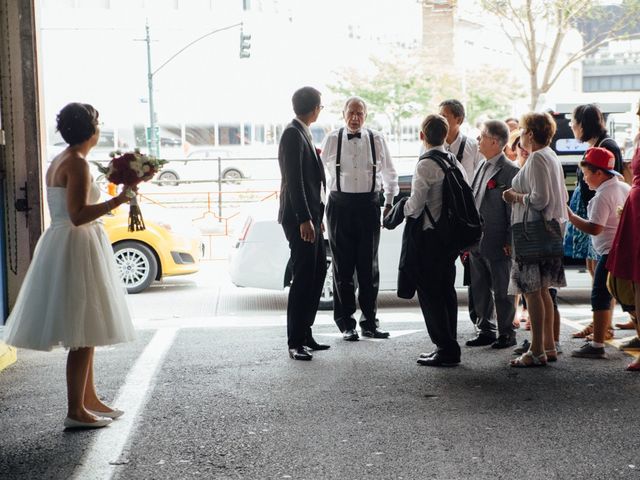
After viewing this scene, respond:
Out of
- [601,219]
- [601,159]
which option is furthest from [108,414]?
[601,159]

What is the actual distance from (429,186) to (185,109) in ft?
122

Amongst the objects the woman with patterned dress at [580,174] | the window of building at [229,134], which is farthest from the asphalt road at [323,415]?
the window of building at [229,134]

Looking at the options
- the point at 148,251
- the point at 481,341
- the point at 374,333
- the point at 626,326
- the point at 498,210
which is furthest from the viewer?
the point at 148,251

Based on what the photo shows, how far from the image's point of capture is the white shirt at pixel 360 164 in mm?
7883

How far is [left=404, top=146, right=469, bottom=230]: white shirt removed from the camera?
667 centimetres

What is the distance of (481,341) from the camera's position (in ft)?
→ 25.2

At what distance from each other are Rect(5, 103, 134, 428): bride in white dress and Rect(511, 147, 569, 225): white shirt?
299 cm

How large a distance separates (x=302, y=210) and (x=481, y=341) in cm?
199

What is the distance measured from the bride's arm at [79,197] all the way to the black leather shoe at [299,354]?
261 centimetres

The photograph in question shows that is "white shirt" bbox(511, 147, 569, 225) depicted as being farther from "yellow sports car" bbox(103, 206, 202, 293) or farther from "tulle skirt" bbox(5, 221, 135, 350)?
"yellow sports car" bbox(103, 206, 202, 293)

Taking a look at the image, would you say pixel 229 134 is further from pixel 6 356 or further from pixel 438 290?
pixel 438 290

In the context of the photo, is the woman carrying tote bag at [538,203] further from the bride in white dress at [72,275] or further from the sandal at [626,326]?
the bride in white dress at [72,275]

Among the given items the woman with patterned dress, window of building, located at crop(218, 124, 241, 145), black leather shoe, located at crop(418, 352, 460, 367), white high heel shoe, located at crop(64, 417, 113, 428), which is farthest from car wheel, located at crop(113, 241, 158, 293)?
window of building, located at crop(218, 124, 241, 145)

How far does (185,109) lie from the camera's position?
140 feet
